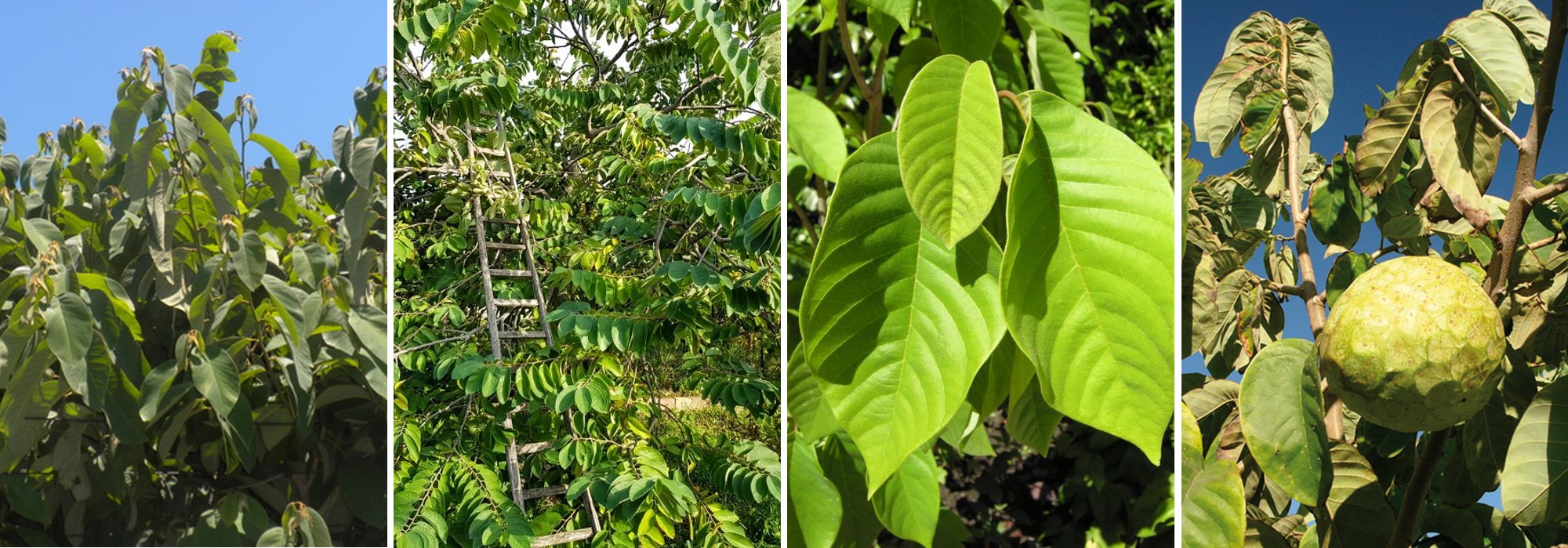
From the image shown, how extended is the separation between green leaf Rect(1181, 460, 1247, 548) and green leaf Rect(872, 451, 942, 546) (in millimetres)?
226

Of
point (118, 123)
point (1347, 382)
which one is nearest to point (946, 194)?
point (1347, 382)

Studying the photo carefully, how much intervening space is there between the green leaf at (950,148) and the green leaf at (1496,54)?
1.50ft

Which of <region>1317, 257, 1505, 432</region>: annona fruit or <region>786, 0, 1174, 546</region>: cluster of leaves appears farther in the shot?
<region>1317, 257, 1505, 432</region>: annona fruit

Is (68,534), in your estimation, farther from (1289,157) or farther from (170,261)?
(1289,157)

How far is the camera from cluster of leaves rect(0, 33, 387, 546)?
44.2 inches

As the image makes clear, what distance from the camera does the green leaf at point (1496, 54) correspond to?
62 centimetres

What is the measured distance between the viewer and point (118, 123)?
118 centimetres

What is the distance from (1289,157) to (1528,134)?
146mm

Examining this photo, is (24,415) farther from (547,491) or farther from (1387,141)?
(1387,141)

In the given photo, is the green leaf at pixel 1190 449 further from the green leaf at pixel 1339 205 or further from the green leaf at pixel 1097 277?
the green leaf at pixel 1097 277

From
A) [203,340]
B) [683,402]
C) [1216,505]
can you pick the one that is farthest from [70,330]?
[1216,505]

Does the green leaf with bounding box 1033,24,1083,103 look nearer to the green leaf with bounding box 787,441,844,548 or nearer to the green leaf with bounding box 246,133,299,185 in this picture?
the green leaf with bounding box 787,441,844,548

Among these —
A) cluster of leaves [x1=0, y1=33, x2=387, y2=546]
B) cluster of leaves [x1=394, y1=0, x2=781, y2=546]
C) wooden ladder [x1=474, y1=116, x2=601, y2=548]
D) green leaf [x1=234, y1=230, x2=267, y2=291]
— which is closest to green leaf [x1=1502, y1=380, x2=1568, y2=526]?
cluster of leaves [x1=394, y1=0, x2=781, y2=546]

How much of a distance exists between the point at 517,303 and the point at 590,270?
9 cm
